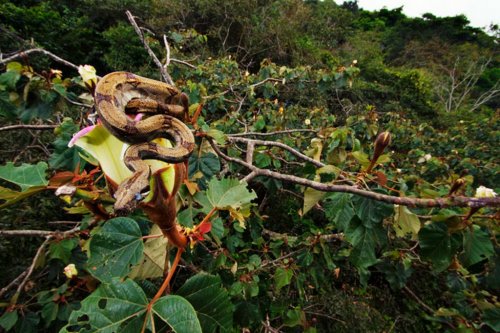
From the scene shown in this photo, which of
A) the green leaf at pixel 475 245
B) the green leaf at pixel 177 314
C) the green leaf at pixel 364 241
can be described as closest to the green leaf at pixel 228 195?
the green leaf at pixel 177 314

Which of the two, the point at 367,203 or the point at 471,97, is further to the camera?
the point at 471,97

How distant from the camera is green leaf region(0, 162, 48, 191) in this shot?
873 millimetres

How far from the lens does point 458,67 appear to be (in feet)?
57.5

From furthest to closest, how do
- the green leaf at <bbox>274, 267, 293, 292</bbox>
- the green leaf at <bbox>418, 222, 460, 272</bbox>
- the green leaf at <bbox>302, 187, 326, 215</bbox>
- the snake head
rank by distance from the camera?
the green leaf at <bbox>274, 267, 293, 292</bbox> < the green leaf at <bbox>302, 187, 326, 215</bbox> < the green leaf at <bbox>418, 222, 460, 272</bbox> < the snake head

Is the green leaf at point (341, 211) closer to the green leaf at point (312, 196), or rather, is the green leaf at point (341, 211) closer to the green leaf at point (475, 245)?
the green leaf at point (312, 196)

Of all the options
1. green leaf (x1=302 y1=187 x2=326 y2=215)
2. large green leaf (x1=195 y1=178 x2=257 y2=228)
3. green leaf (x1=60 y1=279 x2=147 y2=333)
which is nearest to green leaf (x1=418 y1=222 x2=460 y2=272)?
green leaf (x1=302 y1=187 x2=326 y2=215)

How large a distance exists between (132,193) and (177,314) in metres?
0.28

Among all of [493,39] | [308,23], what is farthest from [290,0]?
[493,39]

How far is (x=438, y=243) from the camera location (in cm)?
95

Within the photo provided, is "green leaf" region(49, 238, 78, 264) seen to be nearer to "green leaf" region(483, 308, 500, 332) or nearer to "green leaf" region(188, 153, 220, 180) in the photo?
"green leaf" region(188, 153, 220, 180)

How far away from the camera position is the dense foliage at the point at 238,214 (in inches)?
32.7

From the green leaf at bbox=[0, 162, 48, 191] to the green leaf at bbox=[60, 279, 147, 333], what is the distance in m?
0.44

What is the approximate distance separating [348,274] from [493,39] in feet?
82.1

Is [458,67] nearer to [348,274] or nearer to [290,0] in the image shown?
[290,0]
